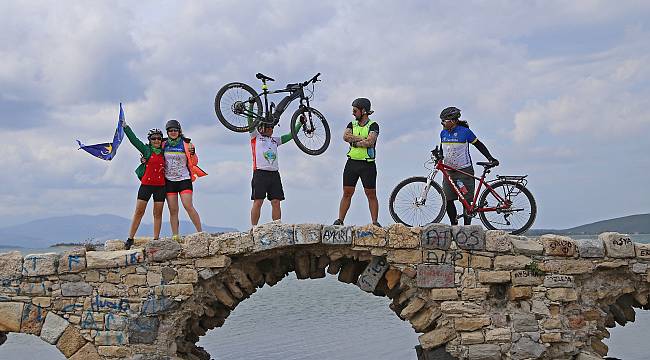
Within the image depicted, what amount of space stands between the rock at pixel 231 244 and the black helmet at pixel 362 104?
213cm

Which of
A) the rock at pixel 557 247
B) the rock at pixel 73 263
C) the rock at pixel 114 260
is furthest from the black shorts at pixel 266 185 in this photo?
the rock at pixel 557 247

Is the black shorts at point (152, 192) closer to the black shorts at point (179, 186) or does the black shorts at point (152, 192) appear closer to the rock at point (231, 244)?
the black shorts at point (179, 186)

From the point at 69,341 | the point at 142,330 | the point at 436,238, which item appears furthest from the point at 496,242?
the point at 69,341

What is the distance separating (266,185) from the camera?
9.34 meters

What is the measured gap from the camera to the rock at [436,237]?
28.8 ft

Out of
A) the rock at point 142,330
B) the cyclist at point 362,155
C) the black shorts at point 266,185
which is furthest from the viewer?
the black shorts at point 266,185

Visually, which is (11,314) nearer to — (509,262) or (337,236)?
(337,236)

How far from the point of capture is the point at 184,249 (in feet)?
29.0

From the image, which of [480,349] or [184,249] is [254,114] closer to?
[184,249]

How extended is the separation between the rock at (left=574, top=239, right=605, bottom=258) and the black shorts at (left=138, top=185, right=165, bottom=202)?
5.34 m

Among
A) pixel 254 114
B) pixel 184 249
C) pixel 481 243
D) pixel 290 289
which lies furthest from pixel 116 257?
pixel 290 289

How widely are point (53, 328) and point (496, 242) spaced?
5626 millimetres

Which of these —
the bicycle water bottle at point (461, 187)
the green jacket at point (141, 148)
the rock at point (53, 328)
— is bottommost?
the rock at point (53, 328)

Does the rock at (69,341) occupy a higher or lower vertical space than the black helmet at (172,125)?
lower
